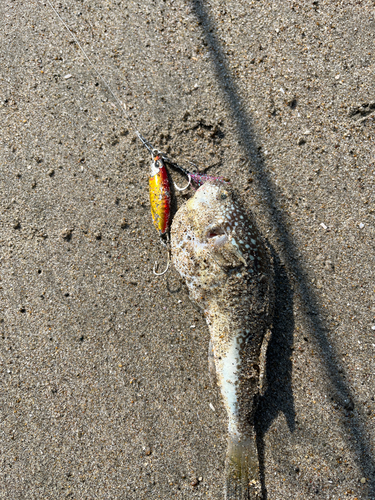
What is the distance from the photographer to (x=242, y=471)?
2.25 meters

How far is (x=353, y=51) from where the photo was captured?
2.58m

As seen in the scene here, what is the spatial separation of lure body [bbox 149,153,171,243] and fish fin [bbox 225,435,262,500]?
5.78ft

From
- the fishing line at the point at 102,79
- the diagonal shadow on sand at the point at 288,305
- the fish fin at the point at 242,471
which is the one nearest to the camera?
the fish fin at the point at 242,471

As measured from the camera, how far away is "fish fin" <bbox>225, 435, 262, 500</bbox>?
225 centimetres

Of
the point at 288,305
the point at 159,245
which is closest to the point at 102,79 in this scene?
the point at 159,245

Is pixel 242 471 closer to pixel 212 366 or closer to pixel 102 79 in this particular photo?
pixel 212 366

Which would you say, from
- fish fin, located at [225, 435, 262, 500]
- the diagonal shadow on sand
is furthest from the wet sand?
fish fin, located at [225, 435, 262, 500]

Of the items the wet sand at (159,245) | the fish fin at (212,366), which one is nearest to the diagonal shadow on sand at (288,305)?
the wet sand at (159,245)

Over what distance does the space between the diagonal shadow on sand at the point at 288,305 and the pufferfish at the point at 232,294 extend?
246 millimetres

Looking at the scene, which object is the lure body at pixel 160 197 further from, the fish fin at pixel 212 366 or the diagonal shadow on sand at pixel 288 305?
the fish fin at pixel 212 366

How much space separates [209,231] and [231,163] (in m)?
0.86

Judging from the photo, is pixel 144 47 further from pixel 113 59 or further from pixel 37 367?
pixel 37 367

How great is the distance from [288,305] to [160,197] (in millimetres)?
1424

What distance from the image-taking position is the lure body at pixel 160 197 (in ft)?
8.06
